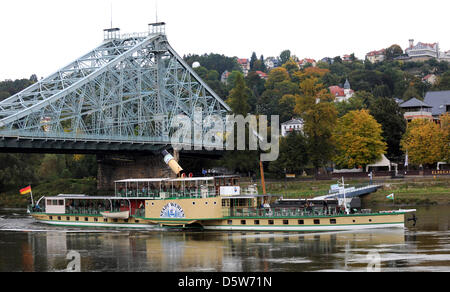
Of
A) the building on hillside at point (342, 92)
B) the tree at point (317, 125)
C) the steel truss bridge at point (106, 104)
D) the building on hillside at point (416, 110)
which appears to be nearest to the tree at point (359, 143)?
the tree at point (317, 125)

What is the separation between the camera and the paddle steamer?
172 feet

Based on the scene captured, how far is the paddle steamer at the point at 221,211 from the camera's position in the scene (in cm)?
5228

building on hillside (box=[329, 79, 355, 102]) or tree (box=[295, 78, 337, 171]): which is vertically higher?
building on hillside (box=[329, 79, 355, 102])

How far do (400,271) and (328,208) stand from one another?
58.1 feet

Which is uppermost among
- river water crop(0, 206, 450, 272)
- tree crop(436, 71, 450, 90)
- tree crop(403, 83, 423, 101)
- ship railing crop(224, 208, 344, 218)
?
tree crop(436, 71, 450, 90)

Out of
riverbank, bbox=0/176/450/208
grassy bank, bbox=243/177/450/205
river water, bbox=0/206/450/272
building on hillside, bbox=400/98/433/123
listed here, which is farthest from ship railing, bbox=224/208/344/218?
building on hillside, bbox=400/98/433/123

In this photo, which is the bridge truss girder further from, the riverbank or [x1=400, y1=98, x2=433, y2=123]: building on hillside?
[x1=400, y1=98, x2=433, y2=123]: building on hillside

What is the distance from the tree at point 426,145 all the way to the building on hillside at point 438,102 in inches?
987

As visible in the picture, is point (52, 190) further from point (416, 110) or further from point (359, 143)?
point (416, 110)

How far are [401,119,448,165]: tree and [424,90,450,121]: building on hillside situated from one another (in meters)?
25.1
